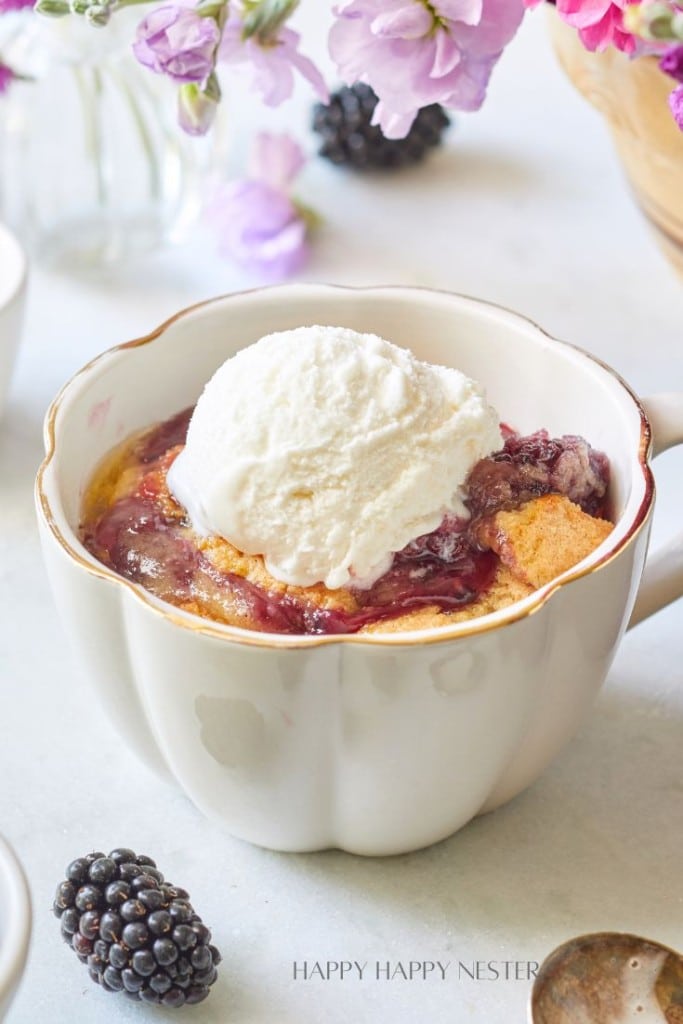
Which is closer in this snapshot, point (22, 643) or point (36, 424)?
point (22, 643)

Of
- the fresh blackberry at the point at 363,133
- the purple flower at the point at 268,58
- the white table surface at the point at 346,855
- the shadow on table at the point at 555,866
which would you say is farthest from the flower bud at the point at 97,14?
the fresh blackberry at the point at 363,133

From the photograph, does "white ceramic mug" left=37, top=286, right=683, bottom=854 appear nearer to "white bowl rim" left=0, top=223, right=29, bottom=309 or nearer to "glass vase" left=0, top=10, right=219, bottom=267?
"white bowl rim" left=0, top=223, right=29, bottom=309

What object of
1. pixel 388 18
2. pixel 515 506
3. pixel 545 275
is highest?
pixel 388 18

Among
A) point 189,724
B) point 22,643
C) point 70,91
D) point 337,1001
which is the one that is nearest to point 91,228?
point 70,91

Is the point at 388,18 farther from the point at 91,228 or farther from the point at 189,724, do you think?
the point at 91,228

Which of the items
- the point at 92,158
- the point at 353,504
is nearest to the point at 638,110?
the point at 353,504

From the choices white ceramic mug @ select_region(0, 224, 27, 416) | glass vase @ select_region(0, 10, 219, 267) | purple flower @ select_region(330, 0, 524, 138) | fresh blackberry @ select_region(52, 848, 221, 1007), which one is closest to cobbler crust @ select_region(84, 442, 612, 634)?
fresh blackberry @ select_region(52, 848, 221, 1007)

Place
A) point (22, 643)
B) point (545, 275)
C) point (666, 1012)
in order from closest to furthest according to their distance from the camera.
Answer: point (666, 1012), point (22, 643), point (545, 275)
